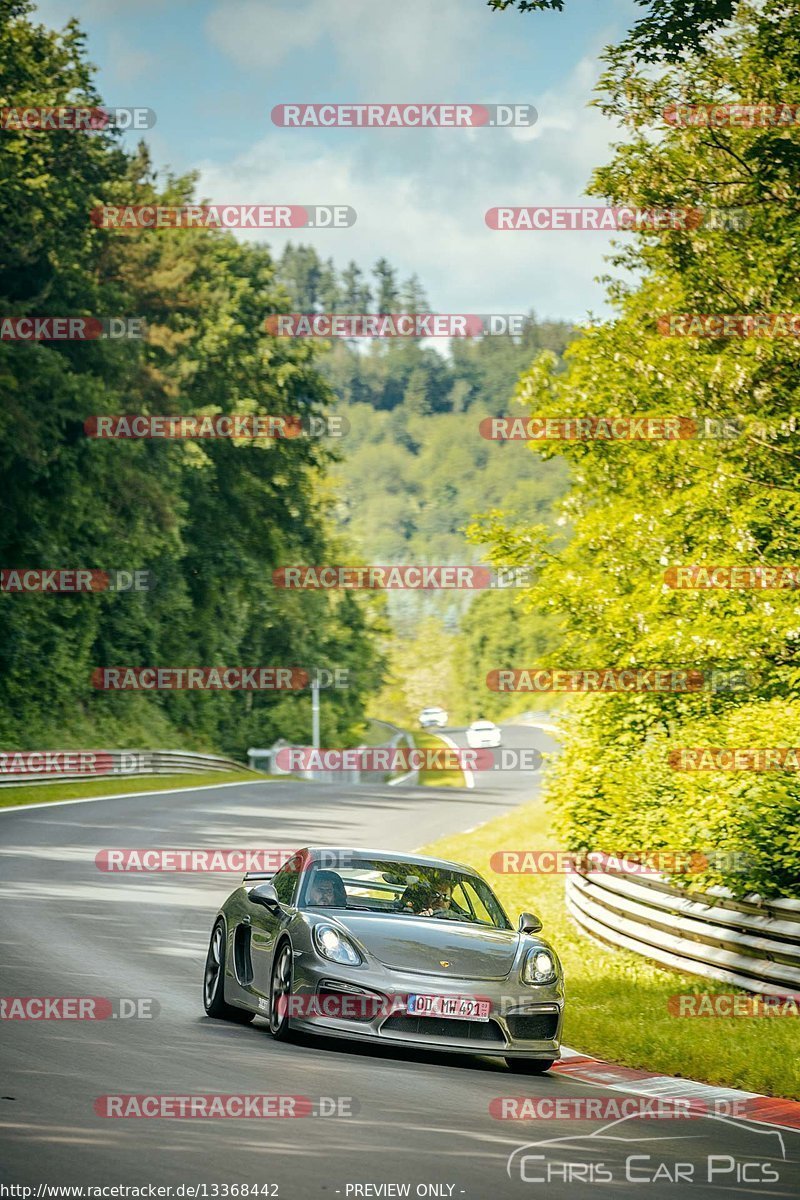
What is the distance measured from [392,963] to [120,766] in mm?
38380

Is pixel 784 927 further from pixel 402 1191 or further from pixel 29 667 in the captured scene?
pixel 29 667

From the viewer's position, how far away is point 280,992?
10.6 metres

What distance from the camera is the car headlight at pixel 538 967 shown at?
10.5m

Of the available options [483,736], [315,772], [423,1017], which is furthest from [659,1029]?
[483,736]

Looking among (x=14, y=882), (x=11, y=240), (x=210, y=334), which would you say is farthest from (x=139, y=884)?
(x=210, y=334)

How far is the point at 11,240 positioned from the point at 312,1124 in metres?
44.3

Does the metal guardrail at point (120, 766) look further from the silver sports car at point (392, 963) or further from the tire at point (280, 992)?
the tire at point (280, 992)

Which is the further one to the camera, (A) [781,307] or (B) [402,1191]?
(A) [781,307]

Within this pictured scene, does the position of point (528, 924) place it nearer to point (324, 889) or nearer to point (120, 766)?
point (324, 889)

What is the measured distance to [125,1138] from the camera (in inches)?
276

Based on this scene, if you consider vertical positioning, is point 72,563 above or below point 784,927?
above

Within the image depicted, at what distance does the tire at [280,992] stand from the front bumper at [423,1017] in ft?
0.45

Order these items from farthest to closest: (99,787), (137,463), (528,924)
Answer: (137,463) < (99,787) < (528,924)

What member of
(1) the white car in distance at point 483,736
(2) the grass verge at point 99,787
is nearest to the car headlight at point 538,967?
(2) the grass verge at point 99,787
